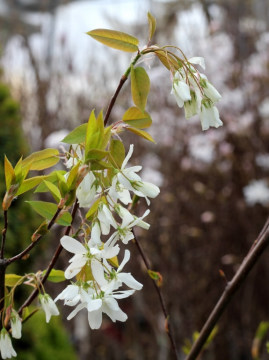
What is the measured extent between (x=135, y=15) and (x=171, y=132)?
1.66 meters

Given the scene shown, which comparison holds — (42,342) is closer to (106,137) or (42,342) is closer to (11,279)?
(11,279)

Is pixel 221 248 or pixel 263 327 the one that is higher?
pixel 263 327

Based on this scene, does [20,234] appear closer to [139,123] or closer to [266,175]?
[139,123]

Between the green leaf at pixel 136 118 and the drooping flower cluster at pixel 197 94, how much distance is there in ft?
0.14

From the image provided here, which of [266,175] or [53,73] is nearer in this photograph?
[266,175]

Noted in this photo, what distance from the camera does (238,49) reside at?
4.28 m

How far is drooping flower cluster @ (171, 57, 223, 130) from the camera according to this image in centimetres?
62

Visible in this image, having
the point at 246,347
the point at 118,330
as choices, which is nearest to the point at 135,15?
the point at 118,330

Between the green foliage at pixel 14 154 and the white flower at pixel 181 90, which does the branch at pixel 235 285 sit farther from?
the green foliage at pixel 14 154

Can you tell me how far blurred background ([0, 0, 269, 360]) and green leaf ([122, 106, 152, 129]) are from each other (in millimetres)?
1693

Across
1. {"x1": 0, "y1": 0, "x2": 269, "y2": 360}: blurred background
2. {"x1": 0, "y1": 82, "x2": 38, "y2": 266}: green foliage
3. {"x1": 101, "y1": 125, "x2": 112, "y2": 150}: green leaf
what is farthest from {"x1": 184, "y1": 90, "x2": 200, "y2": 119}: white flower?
{"x1": 0, "y1": 0, "x2": 269, "y2": 360}: blurred background

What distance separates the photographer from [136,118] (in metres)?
0.63

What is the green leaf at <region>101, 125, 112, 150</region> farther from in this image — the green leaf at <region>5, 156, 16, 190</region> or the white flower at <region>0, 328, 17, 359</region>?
the white flower at <region>0, 328, 17, 359</region>

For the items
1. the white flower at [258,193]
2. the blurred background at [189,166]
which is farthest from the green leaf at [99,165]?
the white flower at [258,193]
